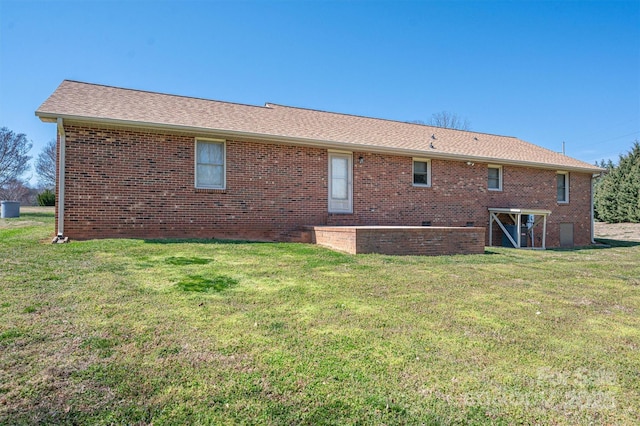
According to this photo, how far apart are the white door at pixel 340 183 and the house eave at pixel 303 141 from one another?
38cm

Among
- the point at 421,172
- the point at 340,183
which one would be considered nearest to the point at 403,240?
the point at 340,183

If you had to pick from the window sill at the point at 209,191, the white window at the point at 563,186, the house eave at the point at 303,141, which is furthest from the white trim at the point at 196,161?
the white window at the point at 563,186

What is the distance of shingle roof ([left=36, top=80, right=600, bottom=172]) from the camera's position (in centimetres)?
934

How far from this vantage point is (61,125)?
8.28m

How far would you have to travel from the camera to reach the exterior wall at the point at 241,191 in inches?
348

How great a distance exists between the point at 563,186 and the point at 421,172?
24.3 ft

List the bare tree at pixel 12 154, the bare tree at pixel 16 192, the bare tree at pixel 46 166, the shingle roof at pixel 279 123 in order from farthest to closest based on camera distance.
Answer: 1. the bare tree at pixel 46 166
2. the bare tree at pixel 16 192
3. the bare tree at pixel 12 154
4. the shingle roof at pixel 279 123

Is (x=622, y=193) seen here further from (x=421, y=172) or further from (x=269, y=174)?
(x=269, y=174)

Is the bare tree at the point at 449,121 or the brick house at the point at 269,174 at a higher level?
the bare tree at the point at 449,121

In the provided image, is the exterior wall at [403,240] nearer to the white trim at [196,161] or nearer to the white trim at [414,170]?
the white trim at [196,161]

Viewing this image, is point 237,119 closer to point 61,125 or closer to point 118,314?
point 61,125

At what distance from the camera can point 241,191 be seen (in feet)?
33.7

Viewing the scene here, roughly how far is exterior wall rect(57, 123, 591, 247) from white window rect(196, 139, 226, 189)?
0.20 metres

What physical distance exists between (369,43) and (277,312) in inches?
547
